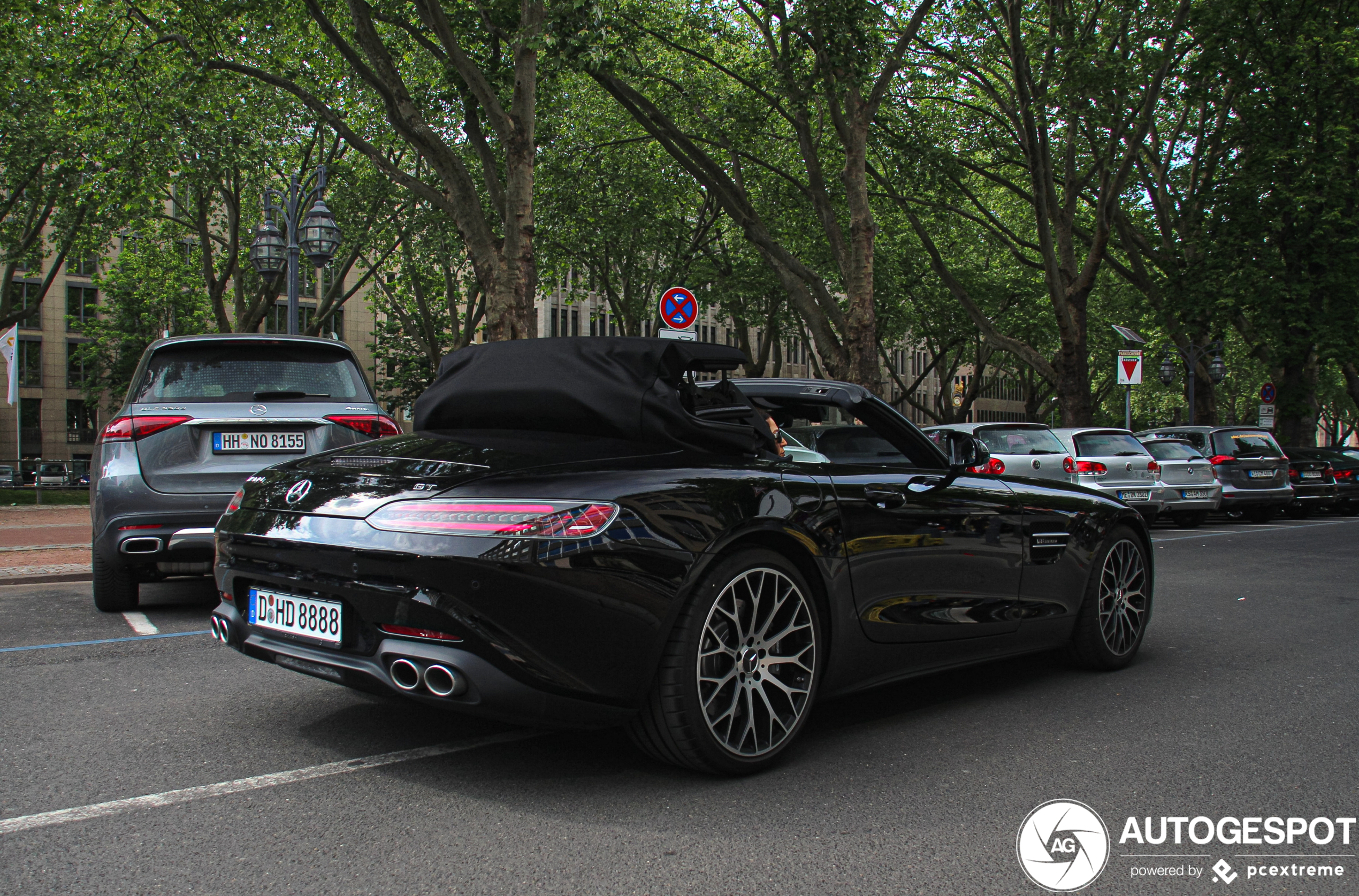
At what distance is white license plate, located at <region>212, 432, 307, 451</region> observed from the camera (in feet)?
22.6

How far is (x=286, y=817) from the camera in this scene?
10.5 ft

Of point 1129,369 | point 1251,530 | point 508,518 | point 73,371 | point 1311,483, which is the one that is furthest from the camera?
point 73,371

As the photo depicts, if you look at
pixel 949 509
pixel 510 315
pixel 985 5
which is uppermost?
pixel 985 5

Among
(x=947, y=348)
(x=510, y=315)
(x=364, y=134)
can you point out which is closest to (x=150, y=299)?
(x=364, y=134)

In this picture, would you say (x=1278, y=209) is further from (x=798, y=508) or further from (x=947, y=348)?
(x=798, y=508)

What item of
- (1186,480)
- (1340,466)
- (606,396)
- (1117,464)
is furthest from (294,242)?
(1340,466)

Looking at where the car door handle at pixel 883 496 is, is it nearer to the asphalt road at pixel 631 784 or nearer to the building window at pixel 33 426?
the asphalt road at pixel 631 784

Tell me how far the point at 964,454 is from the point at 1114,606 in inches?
62.5

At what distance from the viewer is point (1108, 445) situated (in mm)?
16719

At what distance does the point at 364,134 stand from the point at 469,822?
26107 mm

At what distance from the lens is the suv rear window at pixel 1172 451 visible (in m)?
18.0

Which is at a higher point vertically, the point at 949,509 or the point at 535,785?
the point at 949,509

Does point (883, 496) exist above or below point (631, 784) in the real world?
above

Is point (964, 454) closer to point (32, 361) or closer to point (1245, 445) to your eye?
point (1245, 445)
